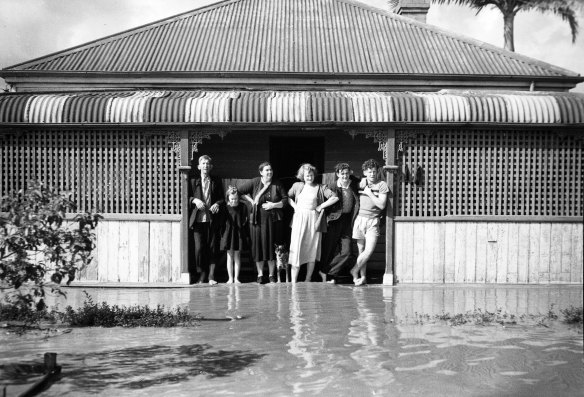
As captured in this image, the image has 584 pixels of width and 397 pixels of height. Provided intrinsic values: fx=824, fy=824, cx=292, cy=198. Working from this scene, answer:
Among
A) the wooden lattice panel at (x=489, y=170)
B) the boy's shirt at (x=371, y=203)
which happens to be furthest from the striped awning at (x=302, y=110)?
the boy's shirt at (x=371, y=203)

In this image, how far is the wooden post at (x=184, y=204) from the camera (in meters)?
13.9

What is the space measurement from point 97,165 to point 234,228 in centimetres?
264

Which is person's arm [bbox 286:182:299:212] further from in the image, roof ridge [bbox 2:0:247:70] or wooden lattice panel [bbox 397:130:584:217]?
roof ridge [bbox 2:0:247:70]

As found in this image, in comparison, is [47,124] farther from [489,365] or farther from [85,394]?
[489,365]

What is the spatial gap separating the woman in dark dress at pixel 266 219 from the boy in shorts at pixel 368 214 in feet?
4.31

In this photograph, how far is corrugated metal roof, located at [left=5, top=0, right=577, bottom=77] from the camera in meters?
17.4

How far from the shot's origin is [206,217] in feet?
45.2

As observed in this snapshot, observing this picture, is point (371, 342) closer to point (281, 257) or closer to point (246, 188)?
point (281, 257)

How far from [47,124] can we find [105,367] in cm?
697

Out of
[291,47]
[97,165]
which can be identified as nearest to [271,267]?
[97,165]

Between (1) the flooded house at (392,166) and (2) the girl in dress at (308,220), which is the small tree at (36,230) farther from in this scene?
(2) the girl in dress at (308,220)

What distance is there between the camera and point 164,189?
14.2 meters

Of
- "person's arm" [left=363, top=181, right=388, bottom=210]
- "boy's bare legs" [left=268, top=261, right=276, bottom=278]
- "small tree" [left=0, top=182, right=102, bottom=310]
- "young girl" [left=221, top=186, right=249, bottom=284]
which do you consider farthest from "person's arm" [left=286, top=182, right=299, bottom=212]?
"small tree" [left=0, top=182, right=102, bottom=310]

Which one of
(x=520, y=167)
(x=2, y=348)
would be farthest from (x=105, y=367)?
(x=520, y=167)
